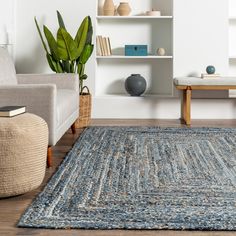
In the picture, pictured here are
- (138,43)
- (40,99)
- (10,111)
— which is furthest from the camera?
(138,43)

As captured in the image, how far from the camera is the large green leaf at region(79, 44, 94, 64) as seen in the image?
464 cm

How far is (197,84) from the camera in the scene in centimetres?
466

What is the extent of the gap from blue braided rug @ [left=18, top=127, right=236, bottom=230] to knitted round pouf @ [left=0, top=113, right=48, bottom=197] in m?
0.11

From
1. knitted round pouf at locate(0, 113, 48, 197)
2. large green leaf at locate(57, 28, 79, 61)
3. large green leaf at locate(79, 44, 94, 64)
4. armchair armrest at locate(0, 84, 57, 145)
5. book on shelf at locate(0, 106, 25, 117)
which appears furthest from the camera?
large green leaf at locate(79, 44, 94, 64)

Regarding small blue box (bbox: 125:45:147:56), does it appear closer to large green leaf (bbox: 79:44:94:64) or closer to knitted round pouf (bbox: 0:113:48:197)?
large green leaf (bbox: 79:44:94:64)

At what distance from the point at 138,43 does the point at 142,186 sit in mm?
3134

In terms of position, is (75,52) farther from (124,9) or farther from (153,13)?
(153,13)

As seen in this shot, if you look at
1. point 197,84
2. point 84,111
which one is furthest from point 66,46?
point 197,84

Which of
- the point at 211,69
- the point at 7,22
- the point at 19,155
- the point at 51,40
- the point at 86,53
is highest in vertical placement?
the point at 7,22

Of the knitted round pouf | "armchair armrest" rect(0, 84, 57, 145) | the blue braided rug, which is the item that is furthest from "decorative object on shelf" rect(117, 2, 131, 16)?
the knitted round pouf

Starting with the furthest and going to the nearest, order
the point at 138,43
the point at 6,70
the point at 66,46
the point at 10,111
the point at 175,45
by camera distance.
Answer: the point at 138,43 < the point at 175,45 < the point at 66,46 < the point at 6,70 < the point at 10,111

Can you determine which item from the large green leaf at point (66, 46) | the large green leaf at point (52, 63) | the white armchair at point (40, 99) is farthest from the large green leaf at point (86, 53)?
the white armchair at point (40, 99)

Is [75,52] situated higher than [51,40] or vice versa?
[51,40]

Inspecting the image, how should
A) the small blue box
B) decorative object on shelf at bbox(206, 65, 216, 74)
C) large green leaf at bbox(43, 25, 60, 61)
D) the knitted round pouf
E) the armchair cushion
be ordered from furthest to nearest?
1. the small blue box
2. decorative object on shelf at bbox(206, 65, 216, 74)
3. large green leaf at bbox(43, 25, 60, 61)
4. the armchair cushion
5. the knitted round pouf
